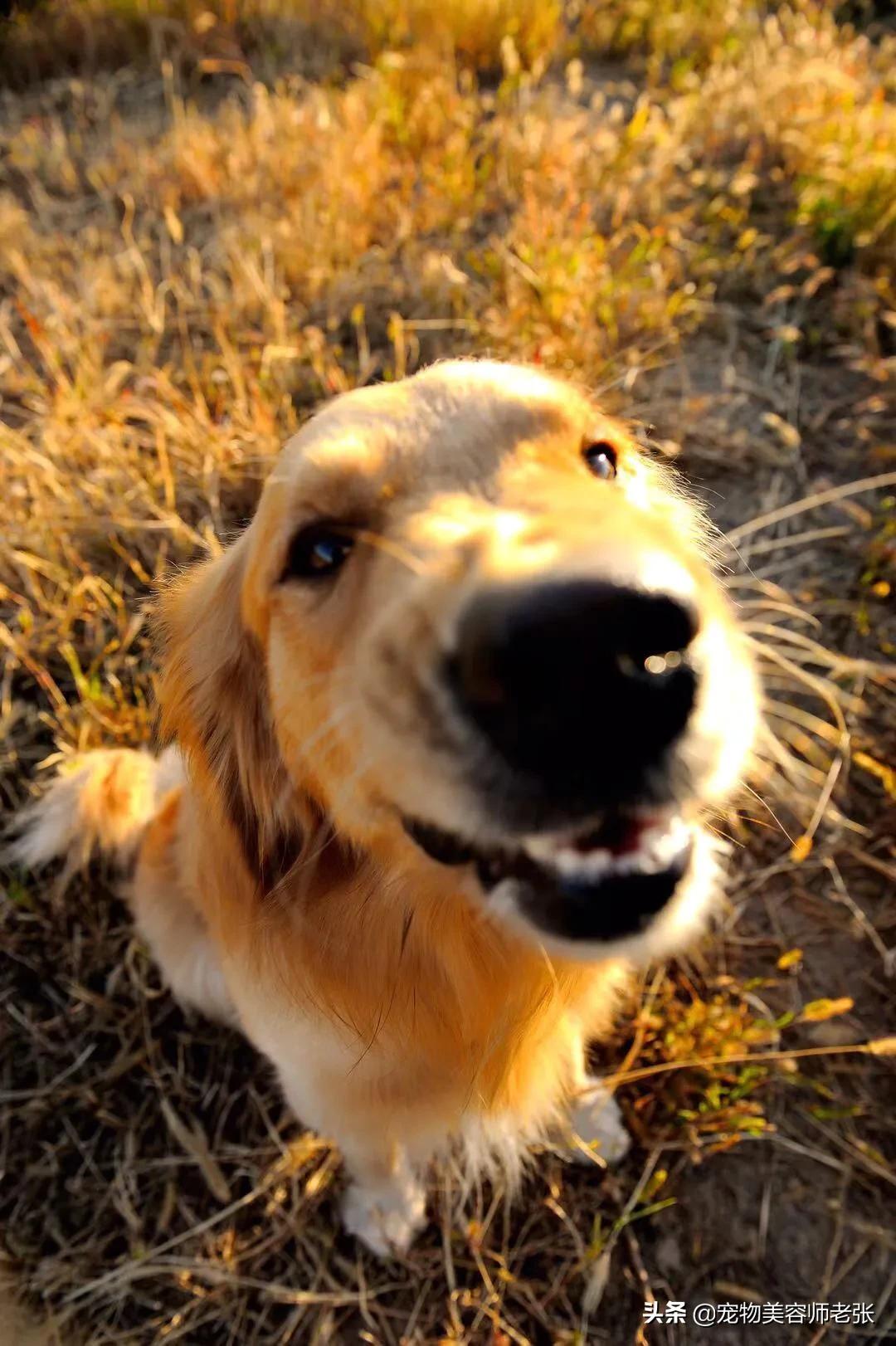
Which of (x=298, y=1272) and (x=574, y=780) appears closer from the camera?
(x=574, y=780)

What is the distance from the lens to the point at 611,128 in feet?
14.2

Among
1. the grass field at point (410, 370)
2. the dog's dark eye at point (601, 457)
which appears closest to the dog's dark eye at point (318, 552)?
the dog's dark eye at point (601, 457)

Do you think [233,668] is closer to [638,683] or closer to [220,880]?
[220,880]

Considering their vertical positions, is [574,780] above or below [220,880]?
above

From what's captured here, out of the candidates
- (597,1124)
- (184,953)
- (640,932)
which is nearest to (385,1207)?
(597,1124)

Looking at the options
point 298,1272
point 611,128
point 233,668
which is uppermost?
point 611,128

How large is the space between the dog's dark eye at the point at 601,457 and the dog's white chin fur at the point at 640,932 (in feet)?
2.36

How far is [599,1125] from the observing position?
84.9 inches

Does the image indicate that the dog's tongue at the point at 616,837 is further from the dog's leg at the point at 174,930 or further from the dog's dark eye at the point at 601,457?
the dog's leg at the point at 174,930

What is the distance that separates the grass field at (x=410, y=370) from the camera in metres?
2.10

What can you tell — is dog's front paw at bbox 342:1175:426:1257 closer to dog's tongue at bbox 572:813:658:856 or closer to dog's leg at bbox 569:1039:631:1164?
dog's leg at bbox 569:1039:631:1164

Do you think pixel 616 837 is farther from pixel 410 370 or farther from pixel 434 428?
pixel 410 370

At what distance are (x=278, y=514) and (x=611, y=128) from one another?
3.95 metres

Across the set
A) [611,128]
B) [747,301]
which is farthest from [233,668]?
[611,128]
